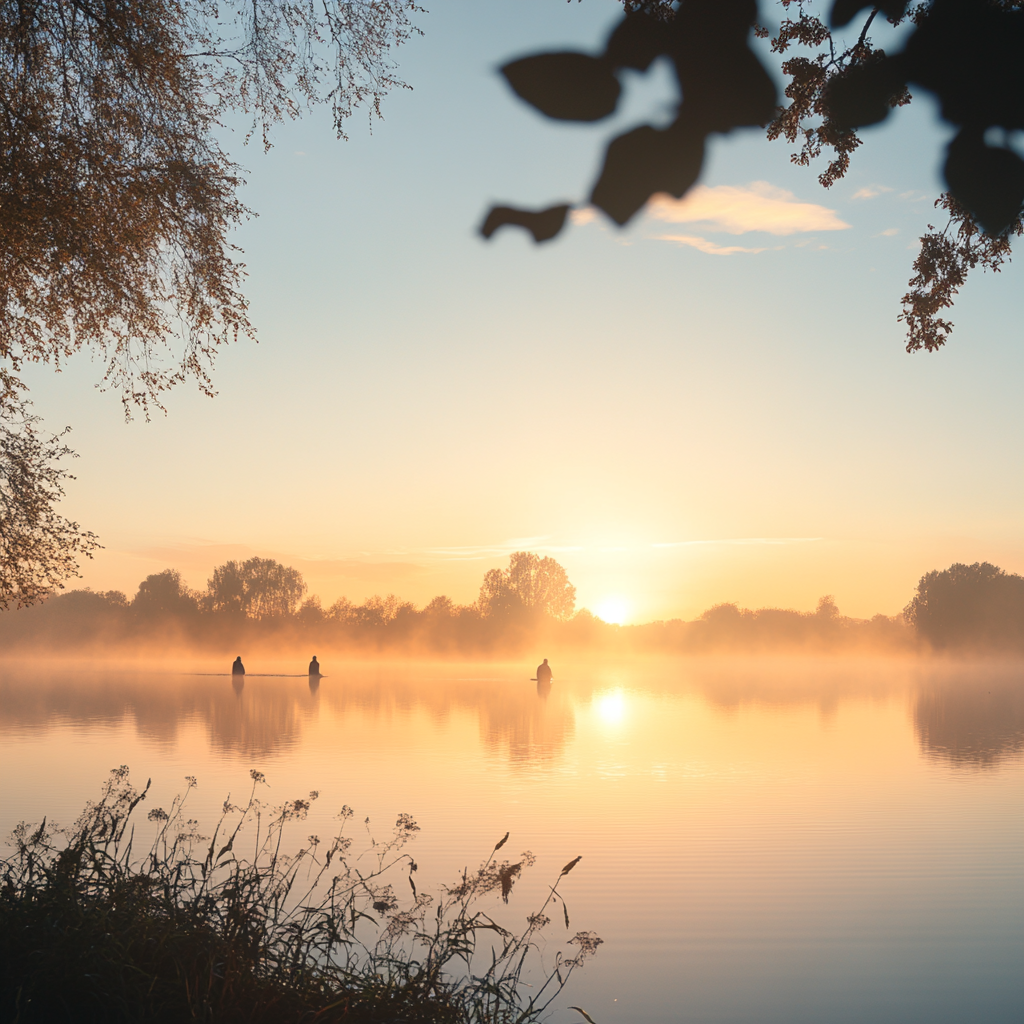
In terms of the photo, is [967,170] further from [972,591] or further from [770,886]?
[972,591]

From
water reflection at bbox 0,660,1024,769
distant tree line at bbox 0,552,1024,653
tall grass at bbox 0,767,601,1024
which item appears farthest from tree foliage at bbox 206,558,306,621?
tall grass at bbox 0,767,601,1024

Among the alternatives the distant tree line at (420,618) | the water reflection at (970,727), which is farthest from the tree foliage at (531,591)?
the water reflection at (970,727)

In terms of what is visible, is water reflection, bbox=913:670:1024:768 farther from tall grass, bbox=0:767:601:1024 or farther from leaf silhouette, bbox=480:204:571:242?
leaf silhouette, bbox=480:204:571:242

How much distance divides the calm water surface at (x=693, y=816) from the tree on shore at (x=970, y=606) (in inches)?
2920

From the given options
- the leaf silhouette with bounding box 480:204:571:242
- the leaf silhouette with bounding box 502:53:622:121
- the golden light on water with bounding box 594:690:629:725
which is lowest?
the golden light on water with bounding box 594:690:629:725

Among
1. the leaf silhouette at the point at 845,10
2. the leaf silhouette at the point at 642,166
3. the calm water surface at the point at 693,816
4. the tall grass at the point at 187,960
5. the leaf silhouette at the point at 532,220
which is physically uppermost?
the leaf silhouette at the point at 845,10

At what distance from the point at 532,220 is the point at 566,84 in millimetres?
293

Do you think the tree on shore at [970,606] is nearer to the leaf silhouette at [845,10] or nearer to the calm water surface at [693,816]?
the calm water surface at [693,816]

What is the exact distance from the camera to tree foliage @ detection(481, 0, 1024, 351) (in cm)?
217

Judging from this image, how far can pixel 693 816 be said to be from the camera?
1487 cm

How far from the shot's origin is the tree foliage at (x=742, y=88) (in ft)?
7.12

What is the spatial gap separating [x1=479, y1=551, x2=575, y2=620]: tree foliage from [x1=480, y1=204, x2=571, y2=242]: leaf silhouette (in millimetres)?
98524

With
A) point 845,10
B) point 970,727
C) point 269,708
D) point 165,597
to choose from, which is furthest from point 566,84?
point 165,597

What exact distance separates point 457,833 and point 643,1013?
627cm
